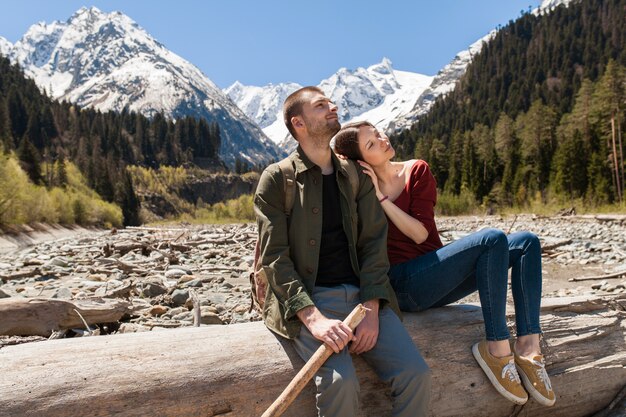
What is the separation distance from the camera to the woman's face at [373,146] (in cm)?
325

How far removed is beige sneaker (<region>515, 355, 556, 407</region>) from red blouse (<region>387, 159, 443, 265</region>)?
0.97m

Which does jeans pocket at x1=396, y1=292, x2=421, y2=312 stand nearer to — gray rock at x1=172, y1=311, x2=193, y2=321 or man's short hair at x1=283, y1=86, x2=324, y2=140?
man's short hair at x1=283, y1=86, x2=324, y2=140

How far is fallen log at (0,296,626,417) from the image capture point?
2344mm

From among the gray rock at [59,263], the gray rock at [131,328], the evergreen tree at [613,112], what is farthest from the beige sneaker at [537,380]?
the evergreen tree at [613,112]

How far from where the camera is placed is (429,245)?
10.9 feet

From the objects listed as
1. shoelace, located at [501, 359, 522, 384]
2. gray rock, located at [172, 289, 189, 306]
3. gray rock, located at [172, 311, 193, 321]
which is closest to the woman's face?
shoelace, located at [501, 359, 522, 384]

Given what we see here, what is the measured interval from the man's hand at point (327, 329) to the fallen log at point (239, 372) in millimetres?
357

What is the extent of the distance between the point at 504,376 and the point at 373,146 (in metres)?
1.77

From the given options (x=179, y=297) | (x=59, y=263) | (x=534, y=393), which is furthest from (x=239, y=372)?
(x=59, y=263)

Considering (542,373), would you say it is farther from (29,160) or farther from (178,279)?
(29,160)

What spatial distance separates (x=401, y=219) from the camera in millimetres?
3148

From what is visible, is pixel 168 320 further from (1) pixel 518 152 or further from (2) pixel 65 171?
(1) pixel 518 152

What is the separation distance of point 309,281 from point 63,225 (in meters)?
40.3

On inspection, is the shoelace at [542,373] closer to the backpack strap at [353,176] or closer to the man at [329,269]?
the man at [329,269]
